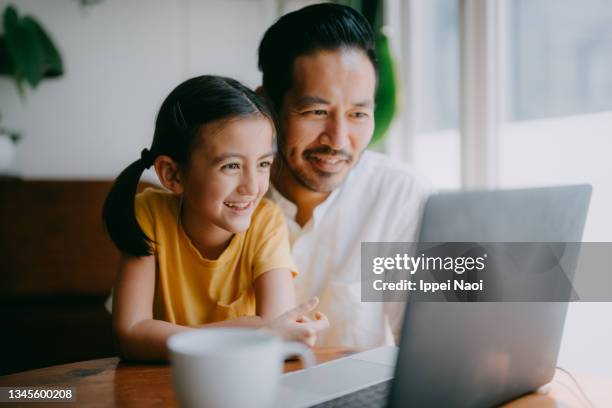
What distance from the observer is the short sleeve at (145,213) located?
0.95 m

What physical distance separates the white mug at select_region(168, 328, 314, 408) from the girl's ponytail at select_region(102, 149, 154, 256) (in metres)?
0.52

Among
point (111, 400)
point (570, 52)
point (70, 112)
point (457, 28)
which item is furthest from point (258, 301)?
point (70, 112)

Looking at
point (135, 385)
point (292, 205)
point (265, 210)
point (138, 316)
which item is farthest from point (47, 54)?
point (135, 385)

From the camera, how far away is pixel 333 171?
1.14 metres

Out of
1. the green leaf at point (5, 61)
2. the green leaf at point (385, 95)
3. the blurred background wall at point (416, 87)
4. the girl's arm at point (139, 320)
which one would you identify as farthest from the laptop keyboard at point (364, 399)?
the green leaf at point (5, 61)

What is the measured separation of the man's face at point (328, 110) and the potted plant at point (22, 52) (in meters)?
1.81

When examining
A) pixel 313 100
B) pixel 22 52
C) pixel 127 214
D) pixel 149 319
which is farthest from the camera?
pixel 22 52

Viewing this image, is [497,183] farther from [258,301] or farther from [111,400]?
[111,400]

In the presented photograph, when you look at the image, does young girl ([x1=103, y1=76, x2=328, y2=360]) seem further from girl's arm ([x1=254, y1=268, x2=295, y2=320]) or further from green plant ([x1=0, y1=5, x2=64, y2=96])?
green plant ([x1=0, y1=5, x2=64, y2=96])

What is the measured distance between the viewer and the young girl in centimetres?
87

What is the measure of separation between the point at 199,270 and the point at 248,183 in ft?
0.69

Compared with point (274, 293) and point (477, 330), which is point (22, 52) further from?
point (477, 330)

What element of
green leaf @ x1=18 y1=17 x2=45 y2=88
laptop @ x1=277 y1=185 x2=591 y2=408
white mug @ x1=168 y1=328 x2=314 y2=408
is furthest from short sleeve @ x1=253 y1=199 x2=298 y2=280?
green leaf @ x1=18 y1=17 x2=45 y2=88

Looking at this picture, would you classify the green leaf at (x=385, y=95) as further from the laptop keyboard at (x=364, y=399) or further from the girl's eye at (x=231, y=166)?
the laptop keyboard at (x=364, y=399)
